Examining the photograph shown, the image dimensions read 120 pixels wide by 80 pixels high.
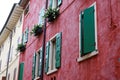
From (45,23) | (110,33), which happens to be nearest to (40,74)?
(45,23)

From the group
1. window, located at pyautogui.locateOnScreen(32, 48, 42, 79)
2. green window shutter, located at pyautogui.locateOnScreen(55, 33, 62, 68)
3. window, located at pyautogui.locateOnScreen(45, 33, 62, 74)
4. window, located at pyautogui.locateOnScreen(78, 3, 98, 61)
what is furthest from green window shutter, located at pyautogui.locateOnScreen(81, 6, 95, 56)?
window, located at pyautogui.locateOnScreen(32, 48, 42, 79)

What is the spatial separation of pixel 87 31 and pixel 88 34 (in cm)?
14

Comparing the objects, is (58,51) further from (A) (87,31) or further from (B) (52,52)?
(A) (87,31)

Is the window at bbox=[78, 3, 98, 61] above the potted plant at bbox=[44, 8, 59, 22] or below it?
below

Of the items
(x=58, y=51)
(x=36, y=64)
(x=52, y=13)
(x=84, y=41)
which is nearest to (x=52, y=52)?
(x=58, y=51)

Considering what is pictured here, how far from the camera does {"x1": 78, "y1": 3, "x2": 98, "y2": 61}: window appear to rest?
902 centimetres

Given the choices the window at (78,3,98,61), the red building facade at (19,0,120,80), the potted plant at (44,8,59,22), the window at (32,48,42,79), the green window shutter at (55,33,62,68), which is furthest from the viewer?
the window at (32,48,42,79)

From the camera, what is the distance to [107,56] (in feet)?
26.5

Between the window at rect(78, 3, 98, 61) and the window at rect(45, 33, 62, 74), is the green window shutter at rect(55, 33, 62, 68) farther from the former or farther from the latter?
the window at rect(78, 3, 98, 61)

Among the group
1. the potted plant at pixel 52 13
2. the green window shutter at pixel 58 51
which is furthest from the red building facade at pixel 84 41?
the potted plant at pixel 52 13

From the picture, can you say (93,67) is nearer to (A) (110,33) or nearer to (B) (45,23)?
(A) (110,33)

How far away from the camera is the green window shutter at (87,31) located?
30.0 ft

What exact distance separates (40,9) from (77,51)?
7.56 metres

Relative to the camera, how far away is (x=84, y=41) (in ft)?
31.5
